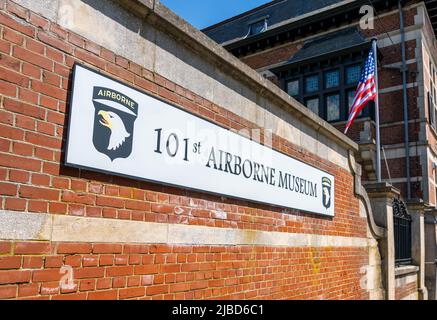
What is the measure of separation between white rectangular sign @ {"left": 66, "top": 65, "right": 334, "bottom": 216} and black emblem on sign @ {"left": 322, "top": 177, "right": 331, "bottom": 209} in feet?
4.06

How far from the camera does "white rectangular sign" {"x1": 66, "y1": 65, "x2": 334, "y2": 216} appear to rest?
2.85m

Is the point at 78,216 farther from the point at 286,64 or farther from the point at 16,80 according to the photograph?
the point at 286,64

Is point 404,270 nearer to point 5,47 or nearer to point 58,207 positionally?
point 58,207

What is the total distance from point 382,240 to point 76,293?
739 centimetres

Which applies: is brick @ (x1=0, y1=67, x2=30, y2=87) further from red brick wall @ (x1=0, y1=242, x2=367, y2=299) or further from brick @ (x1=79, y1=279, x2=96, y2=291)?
brick @ (x1=79, y1=279, x2=96, y2=291)

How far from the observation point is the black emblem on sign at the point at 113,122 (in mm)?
2932

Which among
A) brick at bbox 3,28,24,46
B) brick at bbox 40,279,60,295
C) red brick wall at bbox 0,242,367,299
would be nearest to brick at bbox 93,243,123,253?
red brick wall at bbox 0,242,367,299

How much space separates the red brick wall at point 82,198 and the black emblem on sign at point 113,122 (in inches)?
7.8

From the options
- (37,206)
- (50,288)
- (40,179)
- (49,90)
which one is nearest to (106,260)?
(50,288)

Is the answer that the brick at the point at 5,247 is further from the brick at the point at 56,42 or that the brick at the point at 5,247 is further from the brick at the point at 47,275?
the brick at the point at 56,42

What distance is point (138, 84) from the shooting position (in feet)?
11.1

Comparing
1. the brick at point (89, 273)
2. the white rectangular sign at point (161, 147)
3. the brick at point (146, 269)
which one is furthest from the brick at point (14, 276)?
the brick at point (146, 269)

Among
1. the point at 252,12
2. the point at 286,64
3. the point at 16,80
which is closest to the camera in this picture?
the point at 16,80
